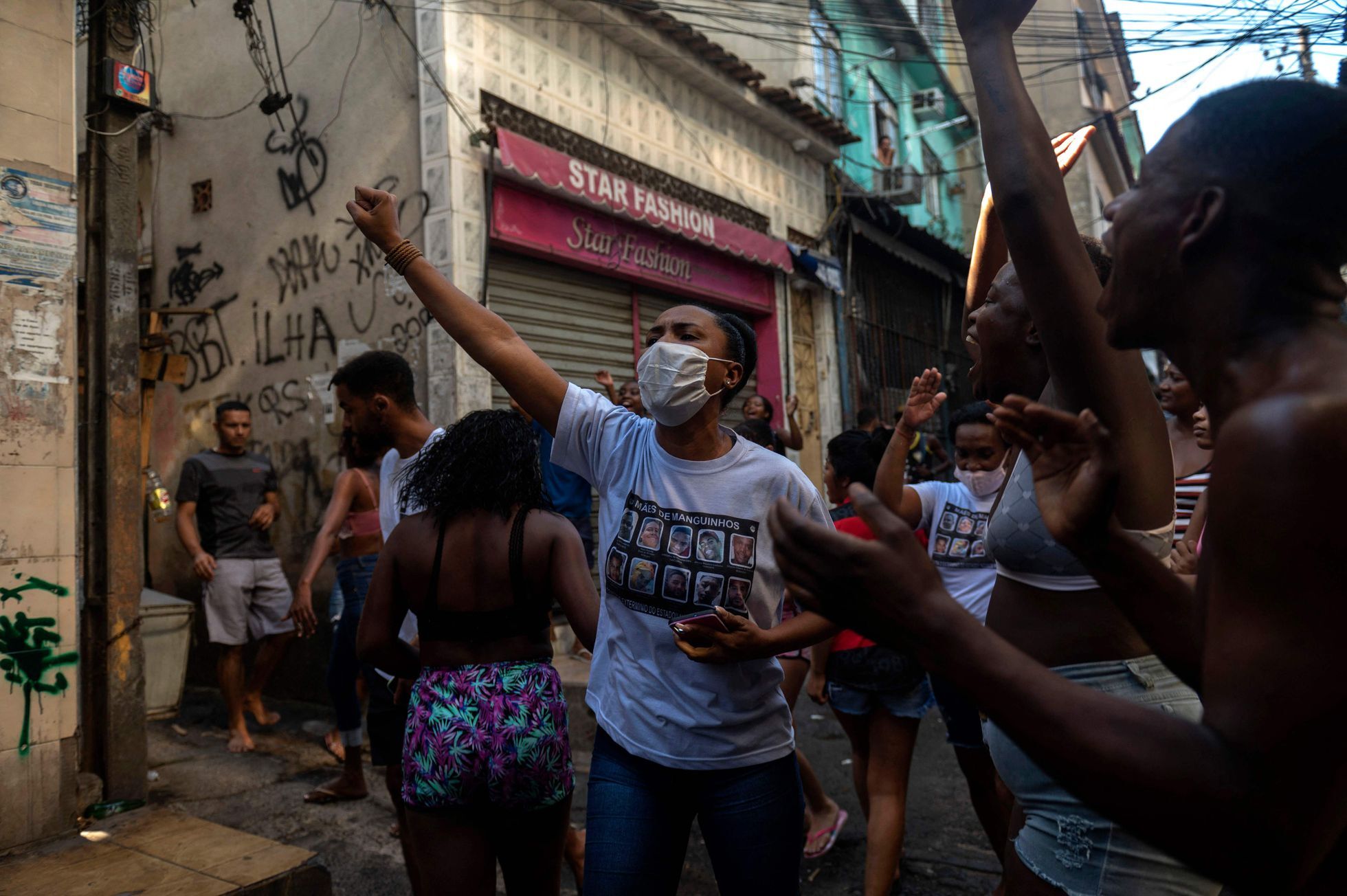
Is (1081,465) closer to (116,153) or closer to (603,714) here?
→ (603,714)

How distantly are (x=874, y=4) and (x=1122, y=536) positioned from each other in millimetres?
15286

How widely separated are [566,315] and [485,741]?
604cm

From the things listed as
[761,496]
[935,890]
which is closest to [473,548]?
[761,496]

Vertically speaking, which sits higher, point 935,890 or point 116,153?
point 116,153

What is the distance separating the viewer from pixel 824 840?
4.11m

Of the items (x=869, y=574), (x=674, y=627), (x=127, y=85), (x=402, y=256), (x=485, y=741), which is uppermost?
(x=127, y=85)

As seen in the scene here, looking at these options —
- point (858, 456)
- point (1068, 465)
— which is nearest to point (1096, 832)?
point (1068, 465)

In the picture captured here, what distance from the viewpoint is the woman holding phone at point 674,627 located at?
2102 millimetres

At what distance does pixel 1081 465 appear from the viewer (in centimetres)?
120

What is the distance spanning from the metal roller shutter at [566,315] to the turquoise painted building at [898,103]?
5078 millimetres

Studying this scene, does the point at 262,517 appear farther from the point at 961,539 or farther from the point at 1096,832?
the point at 1096,832

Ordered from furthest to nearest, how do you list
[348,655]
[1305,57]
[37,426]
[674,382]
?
[1305,57], [348,655], [37,426], [674,382]

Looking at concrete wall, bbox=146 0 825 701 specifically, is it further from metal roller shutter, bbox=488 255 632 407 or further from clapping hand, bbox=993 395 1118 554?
clapping hand, bbox=993 395 1118 554

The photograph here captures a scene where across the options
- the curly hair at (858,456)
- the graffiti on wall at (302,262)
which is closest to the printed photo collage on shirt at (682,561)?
the curly hair at (858,456)
